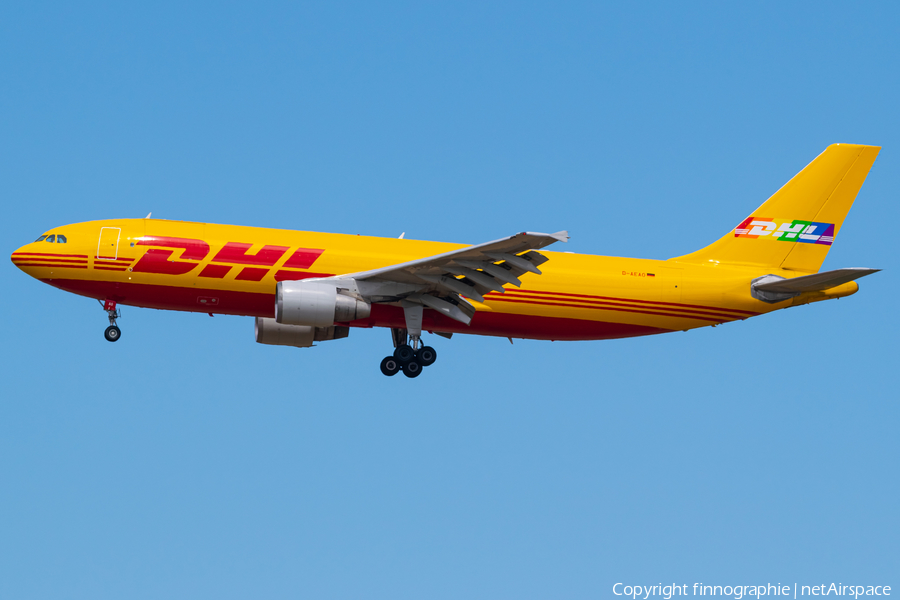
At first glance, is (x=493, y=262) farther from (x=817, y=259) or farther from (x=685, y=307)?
(x=817, y=259)

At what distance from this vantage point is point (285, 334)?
3503cm

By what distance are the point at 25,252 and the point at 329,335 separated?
975 centimetres

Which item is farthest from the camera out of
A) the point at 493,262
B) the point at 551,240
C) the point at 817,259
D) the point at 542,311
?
the point at 817,259

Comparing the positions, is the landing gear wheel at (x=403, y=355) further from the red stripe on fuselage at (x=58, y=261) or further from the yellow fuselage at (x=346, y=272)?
the red stripe on fuselage at (x=58, y=261)

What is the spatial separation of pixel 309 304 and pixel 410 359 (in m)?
4.27

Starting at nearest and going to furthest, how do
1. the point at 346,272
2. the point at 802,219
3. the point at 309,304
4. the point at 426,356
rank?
the point at 309,304 < the point at 346,272 < the point at 426,356 < the point at 802,219

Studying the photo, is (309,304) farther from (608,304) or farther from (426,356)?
(608,304)

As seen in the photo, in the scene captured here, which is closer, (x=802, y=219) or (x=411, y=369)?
(x=411, y=369)

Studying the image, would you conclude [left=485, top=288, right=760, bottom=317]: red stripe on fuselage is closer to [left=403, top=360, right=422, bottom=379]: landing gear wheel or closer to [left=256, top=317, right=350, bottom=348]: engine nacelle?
[left=403, top=360, right=422, bottom=379]: landing gear wheel

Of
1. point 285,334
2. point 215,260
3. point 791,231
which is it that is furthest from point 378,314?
point 791,231

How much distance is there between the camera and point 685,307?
115 feet

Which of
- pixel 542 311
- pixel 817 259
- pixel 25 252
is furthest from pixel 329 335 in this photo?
pixel 817 259

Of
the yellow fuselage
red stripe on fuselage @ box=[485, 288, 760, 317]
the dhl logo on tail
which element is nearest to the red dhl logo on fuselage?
the yellow fuselage

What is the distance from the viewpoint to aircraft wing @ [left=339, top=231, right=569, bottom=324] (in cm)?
3072
